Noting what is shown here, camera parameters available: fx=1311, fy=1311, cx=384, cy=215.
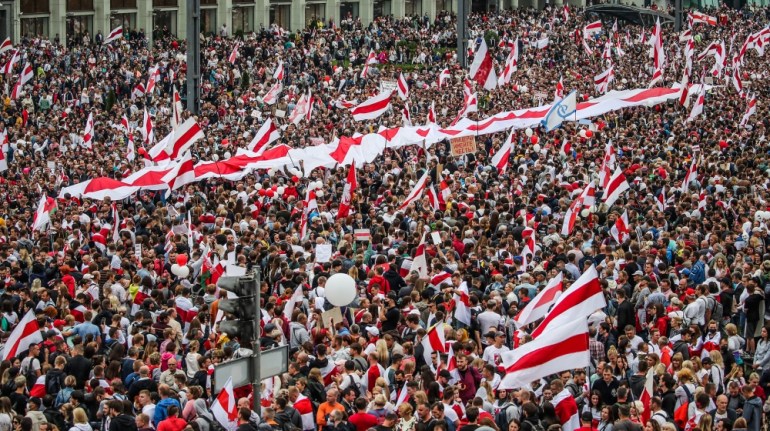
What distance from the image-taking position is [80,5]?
59.3 m

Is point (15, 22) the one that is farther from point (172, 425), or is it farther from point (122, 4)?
point (172, 425)

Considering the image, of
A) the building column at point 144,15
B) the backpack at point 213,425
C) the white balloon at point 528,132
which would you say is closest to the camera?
the backpack at point 213,425

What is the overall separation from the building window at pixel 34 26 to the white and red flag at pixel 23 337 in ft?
143

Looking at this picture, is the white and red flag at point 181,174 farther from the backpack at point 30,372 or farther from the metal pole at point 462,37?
the metal pole at point 462,37

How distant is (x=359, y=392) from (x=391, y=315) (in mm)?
2677

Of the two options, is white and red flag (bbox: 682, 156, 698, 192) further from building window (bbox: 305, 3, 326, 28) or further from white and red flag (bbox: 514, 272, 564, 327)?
building window (bbox: 305, 3, 326, 28)

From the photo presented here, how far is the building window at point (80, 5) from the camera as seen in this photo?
58.8 meters

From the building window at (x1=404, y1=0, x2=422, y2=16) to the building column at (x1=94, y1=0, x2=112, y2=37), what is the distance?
23099 mm

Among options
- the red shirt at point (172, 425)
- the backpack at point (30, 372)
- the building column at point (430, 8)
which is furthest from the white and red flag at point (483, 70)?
the building column at point (430, 8)

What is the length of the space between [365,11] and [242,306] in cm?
6399

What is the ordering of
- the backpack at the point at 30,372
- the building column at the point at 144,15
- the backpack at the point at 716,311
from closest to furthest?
the backpack at the point at 30,372 → the backpack at the point at 716,311 → the building column at the point at 144,15

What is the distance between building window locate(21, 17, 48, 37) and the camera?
187 ft

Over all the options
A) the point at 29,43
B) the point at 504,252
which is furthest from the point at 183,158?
the point at 29,43

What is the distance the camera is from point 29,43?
1930 inches
